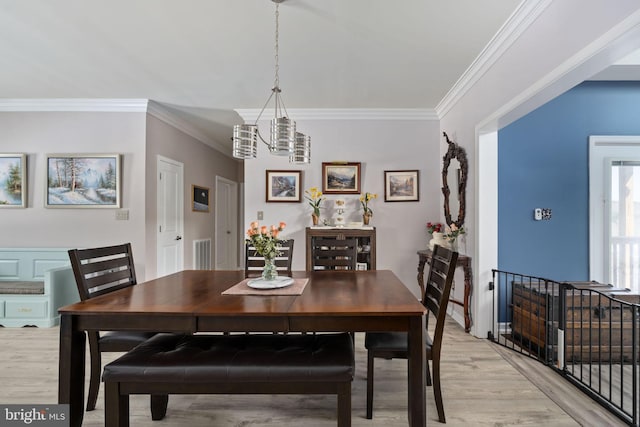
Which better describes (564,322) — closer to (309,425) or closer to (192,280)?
(309,425)

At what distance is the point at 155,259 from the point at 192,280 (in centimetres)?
246

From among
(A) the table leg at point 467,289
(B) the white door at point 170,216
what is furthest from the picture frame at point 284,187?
(A) the table leg at point 467,289

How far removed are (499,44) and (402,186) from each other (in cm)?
199

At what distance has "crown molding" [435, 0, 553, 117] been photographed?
2202mm

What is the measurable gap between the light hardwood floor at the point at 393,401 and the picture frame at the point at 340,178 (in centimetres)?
221

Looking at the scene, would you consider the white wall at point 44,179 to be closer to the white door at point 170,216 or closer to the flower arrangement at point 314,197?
the white door at point 170,216

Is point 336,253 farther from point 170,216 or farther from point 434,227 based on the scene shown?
point 170,216

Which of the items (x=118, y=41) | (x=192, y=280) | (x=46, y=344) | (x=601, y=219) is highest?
(x=118, y=41)

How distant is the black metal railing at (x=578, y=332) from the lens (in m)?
2.29

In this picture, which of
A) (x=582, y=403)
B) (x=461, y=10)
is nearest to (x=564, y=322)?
(x=582, y=403)

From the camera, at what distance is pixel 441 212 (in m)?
4.25

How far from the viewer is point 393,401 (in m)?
2.04

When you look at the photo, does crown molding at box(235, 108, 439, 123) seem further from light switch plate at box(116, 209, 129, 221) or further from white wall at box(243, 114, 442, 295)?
light switch plate at box(116, 209, 129, 221)

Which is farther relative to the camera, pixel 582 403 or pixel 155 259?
pixel 155 259
